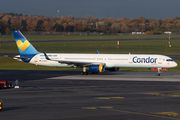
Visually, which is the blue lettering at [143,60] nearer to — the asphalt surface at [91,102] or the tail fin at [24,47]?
the asphalt surface at [91,102]

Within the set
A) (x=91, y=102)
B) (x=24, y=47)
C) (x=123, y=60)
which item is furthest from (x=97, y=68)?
(x=91, y=102)

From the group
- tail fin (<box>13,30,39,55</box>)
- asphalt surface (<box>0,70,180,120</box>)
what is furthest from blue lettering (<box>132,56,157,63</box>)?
tail fin (<box>13,30,39,55</box>)

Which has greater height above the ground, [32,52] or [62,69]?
[32,52]

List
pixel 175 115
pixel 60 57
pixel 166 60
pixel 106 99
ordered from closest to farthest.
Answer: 1. pixel 175 115
2. pixel 106 99
3. pixel 166 60
4. pixel 60 57

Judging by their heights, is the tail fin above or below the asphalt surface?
above

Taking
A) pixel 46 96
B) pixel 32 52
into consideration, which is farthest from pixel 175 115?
pixel 32 52

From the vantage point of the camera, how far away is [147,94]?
3106 centimetres

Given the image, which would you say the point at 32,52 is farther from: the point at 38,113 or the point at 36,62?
the point at 38,113

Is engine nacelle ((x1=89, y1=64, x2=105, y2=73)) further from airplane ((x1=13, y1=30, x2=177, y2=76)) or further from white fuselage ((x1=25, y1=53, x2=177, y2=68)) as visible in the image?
white fuselage ((x1=25, y1=53, x2=177, y2=68))

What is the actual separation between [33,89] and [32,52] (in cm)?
2161

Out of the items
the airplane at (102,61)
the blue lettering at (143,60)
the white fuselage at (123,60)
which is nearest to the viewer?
the airplane at (102,61)

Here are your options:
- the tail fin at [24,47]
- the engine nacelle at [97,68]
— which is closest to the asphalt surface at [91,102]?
the engine nacelle at [97,68]

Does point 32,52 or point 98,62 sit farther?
point 32,52

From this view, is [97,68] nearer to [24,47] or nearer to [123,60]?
[123,60]
